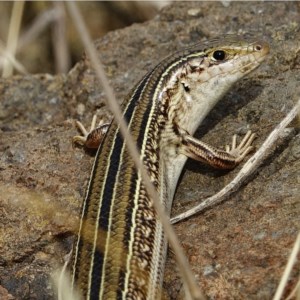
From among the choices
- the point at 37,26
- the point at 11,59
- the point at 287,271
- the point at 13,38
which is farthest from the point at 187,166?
the point at 37,26

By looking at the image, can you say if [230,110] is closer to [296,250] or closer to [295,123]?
[295,123]

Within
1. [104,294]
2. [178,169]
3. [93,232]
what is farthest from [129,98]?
[104,294]

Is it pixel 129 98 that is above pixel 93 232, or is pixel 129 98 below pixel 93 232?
above

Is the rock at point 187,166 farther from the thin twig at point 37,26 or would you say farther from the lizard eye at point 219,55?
the thin twig at point 37,26

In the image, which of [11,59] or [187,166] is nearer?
[187,166]

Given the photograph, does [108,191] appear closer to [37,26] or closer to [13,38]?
[13,38]

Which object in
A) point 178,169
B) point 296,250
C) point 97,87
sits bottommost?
point 296,250

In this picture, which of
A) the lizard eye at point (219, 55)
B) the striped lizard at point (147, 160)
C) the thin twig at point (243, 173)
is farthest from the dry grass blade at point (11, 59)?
the thin twig at point (243, 173)
